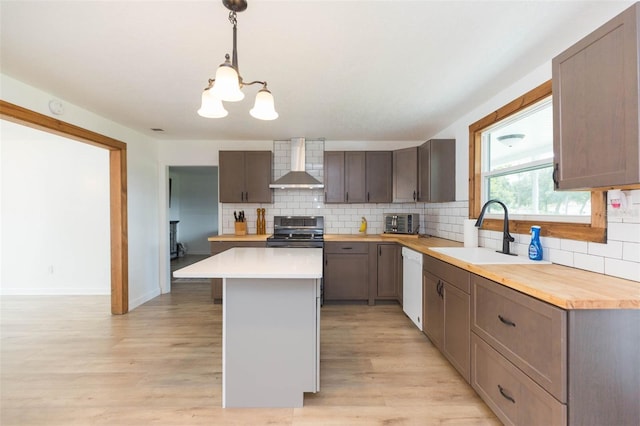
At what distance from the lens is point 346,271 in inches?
142

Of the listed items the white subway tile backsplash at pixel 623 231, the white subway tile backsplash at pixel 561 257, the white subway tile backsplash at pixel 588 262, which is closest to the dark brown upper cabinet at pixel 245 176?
the white subway tile backsplash at pixel 561 257

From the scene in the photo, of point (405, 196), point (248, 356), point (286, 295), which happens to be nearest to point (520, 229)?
point (405, 196)

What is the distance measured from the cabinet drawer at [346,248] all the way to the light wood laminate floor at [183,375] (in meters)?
0.78

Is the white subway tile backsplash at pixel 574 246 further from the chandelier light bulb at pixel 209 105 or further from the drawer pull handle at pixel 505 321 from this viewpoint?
the chandelier light bulb at pixel 209 105

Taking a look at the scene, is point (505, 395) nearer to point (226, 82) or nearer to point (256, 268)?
point (256, 268)

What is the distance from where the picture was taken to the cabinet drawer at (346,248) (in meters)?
3.61

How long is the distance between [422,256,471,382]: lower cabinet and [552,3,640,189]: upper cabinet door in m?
0.90

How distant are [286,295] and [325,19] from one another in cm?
162

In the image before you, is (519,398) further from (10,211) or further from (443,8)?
(10,211)

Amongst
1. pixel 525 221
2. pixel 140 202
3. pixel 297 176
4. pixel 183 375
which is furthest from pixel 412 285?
pixel 140 202

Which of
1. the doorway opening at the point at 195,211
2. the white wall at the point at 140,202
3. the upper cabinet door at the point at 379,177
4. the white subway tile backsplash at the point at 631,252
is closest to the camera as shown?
the white subway tile backsplash at the point at 631,252

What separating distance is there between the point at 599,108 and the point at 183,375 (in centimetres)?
305

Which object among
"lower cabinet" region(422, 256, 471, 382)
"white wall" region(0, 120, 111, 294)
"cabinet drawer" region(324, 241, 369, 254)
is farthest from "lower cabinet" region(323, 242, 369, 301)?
"white wall" region(0, 120, 111, 294)

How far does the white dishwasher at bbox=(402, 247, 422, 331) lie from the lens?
2758 millimetres
